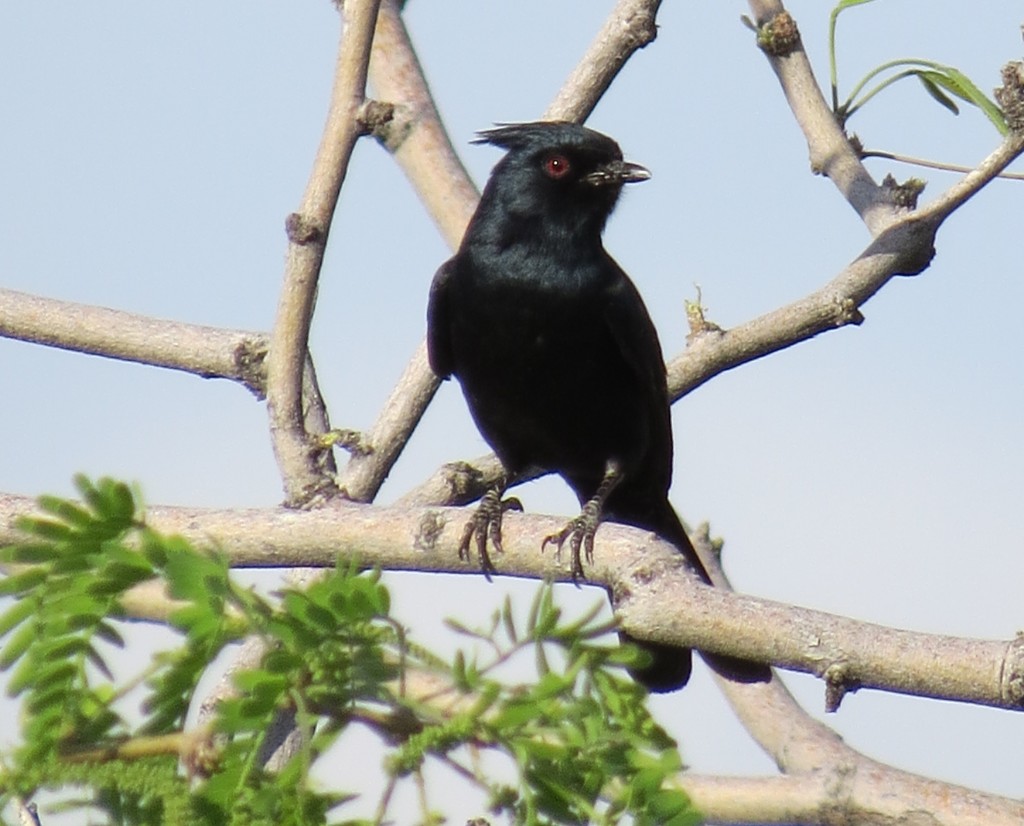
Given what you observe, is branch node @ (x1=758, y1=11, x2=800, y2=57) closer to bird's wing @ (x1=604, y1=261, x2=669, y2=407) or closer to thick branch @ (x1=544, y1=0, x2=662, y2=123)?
thick branch @ (x1=544, y1=0, x2=662, y2=123)

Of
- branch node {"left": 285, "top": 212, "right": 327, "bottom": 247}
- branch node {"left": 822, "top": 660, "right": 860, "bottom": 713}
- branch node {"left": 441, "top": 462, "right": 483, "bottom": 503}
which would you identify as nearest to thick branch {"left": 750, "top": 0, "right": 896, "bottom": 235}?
branch node {"left": 441, "top": 462, "right": 483, "bottom": 503}

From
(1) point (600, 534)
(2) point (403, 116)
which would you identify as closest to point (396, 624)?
(1) point (600, 534)

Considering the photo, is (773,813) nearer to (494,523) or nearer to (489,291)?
(494,523)

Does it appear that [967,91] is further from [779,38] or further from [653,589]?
[653,589]

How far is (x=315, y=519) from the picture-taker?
331cm

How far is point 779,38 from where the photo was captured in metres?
5.01

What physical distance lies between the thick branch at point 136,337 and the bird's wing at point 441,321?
1.08 meters

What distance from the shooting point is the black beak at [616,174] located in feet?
19.1

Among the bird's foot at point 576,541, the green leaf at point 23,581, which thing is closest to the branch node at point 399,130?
the bird's foot at point 576,541

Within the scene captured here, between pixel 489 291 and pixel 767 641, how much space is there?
3042 millimetres

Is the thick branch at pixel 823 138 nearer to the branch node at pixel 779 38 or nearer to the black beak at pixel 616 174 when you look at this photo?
the branch node at pixel 779 38

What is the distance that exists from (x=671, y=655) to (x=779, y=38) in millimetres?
1935

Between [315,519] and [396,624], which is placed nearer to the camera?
[396,624]

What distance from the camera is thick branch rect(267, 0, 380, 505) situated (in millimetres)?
3883
